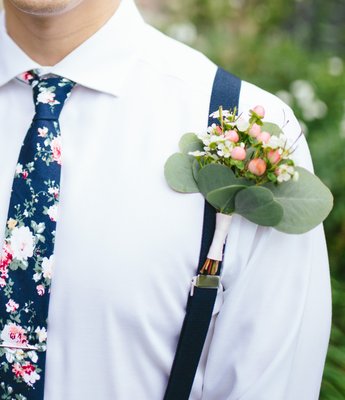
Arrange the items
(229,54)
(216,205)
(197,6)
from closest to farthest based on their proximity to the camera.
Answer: (216,205), (229,54), (197,6)

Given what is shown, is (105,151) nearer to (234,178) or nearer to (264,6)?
(234,178)

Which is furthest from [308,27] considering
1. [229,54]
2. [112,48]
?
[112,48]

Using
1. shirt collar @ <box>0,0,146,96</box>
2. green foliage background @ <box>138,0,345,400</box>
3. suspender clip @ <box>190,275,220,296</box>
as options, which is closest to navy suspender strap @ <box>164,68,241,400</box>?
suspender clip @ <box>190,275,220,296</box>

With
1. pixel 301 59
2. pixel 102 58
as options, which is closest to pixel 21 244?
pixel 102 58

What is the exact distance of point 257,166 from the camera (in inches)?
66.1

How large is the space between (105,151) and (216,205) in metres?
0.28

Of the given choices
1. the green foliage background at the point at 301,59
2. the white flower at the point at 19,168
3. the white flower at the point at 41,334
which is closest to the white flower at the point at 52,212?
the white flower at the point at 19,168

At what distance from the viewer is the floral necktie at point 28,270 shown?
1.73 metres

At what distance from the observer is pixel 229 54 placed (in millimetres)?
5734

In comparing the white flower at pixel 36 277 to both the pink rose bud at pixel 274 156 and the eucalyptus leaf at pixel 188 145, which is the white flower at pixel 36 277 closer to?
the eucalyptus leaf at pixel 188 145

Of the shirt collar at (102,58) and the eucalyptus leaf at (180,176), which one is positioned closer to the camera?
the eucalyptus leaf at (180,176)

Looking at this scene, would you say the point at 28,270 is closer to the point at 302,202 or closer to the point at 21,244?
the point at 21,244

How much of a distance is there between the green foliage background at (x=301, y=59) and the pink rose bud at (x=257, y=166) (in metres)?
1.20

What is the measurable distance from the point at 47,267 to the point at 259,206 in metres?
0.47
